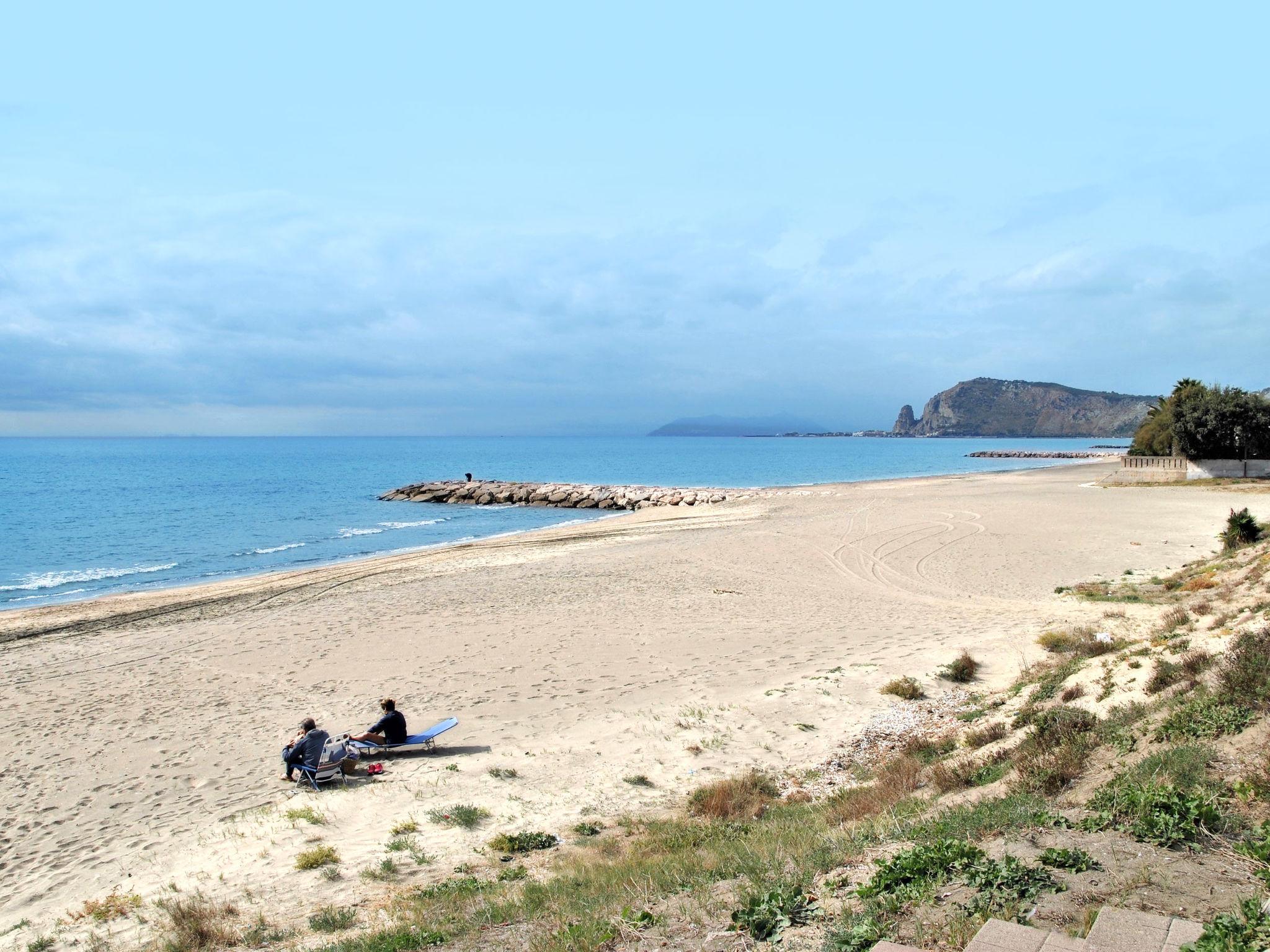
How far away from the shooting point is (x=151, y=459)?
479 feet

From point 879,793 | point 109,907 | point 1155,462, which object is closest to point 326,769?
point 109,907

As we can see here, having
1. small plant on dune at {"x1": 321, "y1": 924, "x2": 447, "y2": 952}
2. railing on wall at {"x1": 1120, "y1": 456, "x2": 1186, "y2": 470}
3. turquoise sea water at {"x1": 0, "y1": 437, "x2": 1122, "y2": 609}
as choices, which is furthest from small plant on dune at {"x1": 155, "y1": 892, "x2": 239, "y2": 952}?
railing on wall at {"x1": 1120, "y1": 456, "x2": 1186, "y2": 470}

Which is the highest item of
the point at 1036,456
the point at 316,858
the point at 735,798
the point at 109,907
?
the point at 1036,456

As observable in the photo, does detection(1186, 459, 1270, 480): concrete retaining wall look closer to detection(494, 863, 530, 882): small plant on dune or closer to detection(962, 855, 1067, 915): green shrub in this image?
detection(962, 855, 1067, 915): green shrub

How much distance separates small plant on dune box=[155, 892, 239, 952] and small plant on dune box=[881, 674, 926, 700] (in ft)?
28.8

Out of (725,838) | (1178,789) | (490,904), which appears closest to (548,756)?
(725,838)

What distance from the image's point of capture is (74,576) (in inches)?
1151

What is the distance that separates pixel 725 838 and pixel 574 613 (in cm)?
1201

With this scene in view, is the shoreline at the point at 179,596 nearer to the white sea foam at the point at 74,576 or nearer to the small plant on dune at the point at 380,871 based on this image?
the white sea foam at the point at 74,576

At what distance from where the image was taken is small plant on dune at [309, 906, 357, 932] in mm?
5711

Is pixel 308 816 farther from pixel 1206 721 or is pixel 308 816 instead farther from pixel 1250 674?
pixel 1250 674

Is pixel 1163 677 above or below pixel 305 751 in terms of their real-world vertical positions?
above

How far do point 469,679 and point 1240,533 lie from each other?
1898 centimetres

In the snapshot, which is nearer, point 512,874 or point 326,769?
point 512,874
